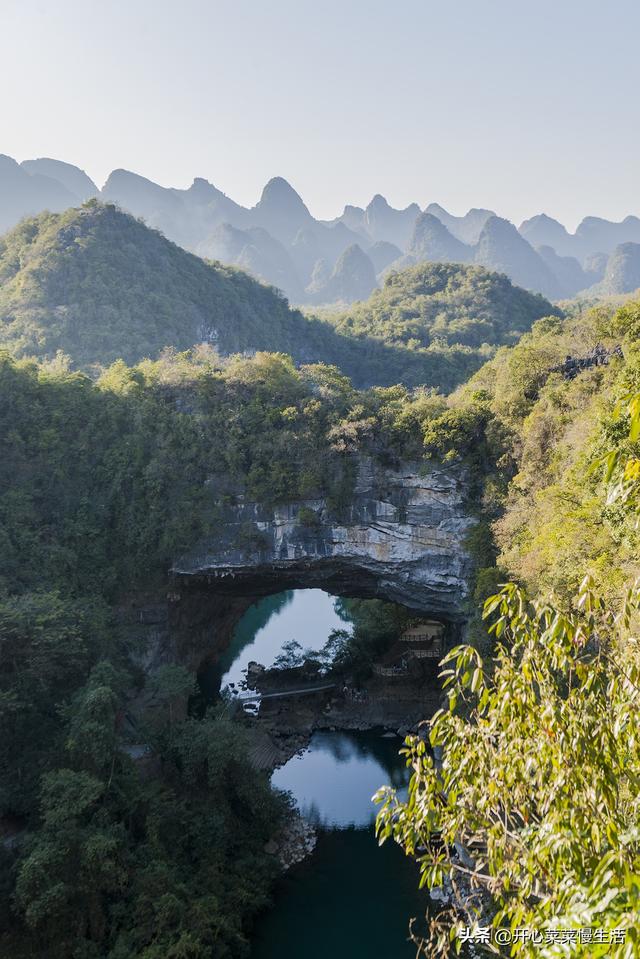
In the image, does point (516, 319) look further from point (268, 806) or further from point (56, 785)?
point (56, 785)

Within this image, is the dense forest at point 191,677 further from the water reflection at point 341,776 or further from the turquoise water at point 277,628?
the turquoise water at point 277,628

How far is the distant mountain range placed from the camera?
6534 centimetres

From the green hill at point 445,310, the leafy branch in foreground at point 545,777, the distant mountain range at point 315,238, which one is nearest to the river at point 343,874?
the leafy branch in foreground at point 545,777

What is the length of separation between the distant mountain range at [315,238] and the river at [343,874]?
176 ft

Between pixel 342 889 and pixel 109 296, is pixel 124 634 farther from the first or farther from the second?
pixel 109 296

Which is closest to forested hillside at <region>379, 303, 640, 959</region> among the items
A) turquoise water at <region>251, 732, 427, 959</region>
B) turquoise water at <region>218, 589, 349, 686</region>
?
turquoise water at <region>251, 732, 427, 959</region>

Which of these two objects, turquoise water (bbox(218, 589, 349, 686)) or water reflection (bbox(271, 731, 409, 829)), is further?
turquoise water (bbox(218, 589, 349, 686))

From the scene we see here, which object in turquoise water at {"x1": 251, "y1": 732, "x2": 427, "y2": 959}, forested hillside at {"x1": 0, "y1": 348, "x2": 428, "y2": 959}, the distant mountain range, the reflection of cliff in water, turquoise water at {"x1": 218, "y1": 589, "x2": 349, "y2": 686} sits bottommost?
turquoise water at {"x1": 218, "y1": 589, "x2": 349, "y2": 686}

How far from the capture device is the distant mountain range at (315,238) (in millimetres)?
65338

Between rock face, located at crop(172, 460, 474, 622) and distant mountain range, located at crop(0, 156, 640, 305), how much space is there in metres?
51.2

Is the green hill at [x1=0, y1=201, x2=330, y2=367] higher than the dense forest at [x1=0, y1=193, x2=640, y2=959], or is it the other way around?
the green hill at [x1=0, y1=201, x2=330, y2=367]

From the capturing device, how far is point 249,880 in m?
9.33

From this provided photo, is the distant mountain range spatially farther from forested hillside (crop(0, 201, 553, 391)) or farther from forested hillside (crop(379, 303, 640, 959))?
forested hillside (crop(379, 303, 640, 959))

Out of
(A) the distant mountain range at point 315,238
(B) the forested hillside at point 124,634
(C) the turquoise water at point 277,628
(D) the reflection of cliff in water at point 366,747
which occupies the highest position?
(A) the distant mountain range at point 315,238
